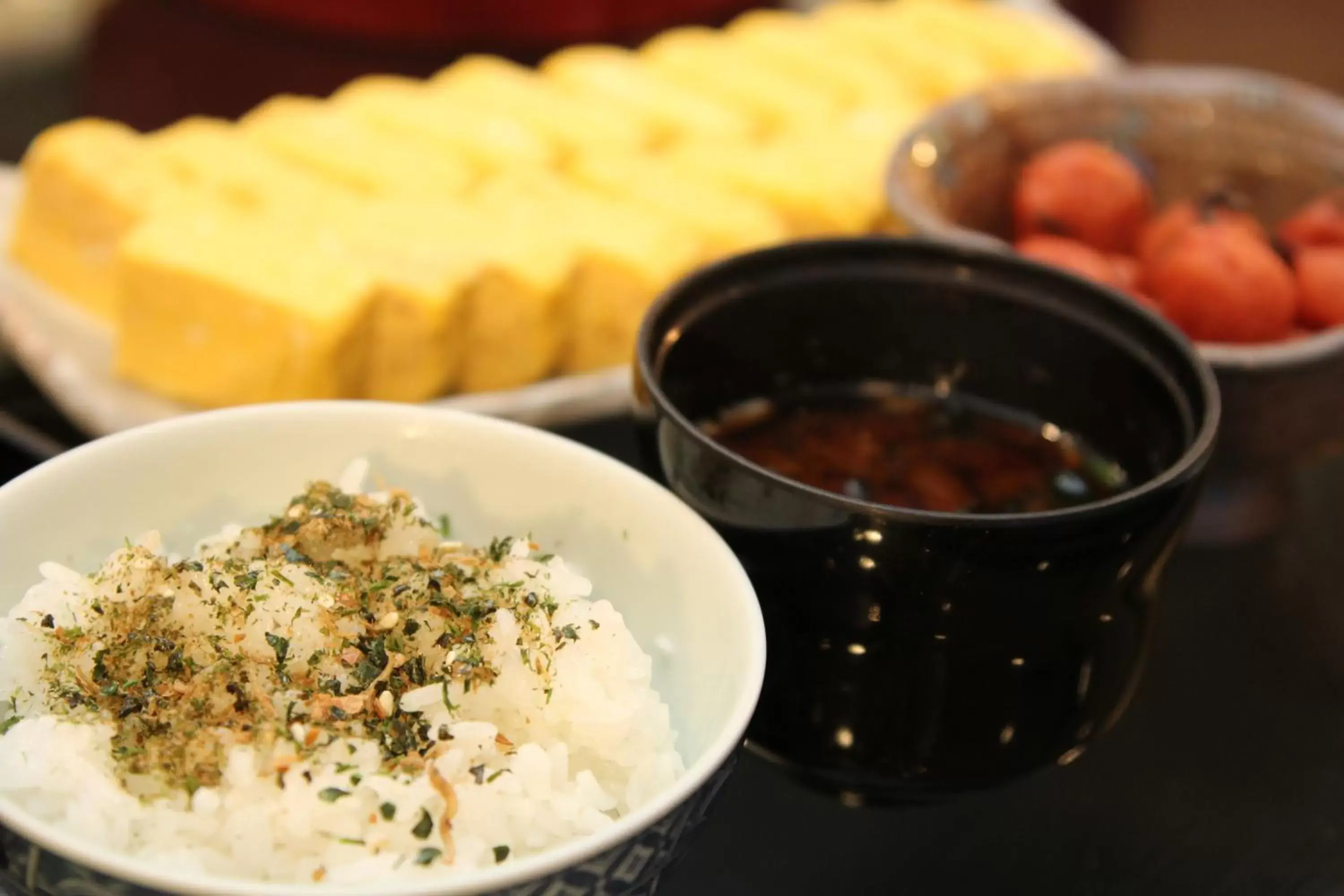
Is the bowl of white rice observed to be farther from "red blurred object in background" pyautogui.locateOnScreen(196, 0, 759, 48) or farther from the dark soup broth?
"red blurred object in background" pyautogui.locateOnScreen(196, 0, 759, 48)

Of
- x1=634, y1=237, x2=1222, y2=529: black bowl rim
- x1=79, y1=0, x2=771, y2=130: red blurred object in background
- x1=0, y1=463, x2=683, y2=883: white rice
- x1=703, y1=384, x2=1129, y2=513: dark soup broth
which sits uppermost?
x1=634, y1=237, x2=1222, y2=529: black bowl rim

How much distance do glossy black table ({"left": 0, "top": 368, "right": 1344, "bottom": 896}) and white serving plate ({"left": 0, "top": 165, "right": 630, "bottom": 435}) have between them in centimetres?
65

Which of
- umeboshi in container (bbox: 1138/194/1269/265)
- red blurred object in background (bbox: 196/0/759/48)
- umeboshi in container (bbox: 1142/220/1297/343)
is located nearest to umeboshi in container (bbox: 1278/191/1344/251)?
umeboshi in container (bbox: 1138/194/1269/265)

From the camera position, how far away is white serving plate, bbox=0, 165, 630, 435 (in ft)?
5.24

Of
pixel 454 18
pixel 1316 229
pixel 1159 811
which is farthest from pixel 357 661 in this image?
pixel 454 18

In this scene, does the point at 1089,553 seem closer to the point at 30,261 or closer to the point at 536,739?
the point at 536,739

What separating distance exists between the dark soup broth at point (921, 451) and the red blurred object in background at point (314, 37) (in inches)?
73.4

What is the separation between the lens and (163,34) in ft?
9.92

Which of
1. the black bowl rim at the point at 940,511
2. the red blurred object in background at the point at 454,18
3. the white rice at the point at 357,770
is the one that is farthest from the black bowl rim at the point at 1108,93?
the red blurred object in background at the point at 454,18

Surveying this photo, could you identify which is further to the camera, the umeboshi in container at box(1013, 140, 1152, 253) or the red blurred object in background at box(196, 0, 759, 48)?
the red blurred object in background at box(196, 0, 759, 48)

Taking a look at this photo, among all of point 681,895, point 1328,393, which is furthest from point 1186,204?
point 681,895

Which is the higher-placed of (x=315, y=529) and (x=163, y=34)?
(x=315, y=529)

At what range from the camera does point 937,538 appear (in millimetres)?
916

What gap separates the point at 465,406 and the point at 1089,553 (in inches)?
33.3
